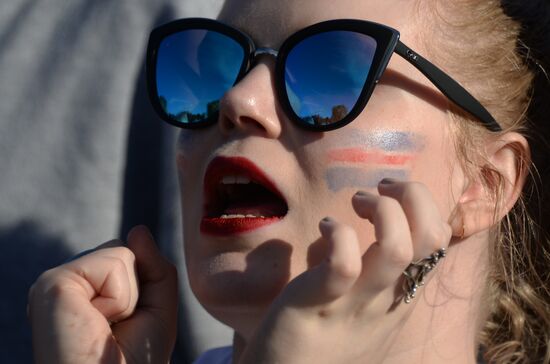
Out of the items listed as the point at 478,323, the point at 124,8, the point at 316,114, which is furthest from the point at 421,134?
the point at 124,8

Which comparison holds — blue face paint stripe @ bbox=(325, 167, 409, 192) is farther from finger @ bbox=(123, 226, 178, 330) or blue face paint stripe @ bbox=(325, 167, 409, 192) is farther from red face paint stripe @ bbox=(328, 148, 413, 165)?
finger @ bbox=(123, 226, 178, 330)

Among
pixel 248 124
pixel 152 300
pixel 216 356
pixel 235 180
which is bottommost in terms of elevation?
pixel 216 356

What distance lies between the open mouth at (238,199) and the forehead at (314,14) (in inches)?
11.7

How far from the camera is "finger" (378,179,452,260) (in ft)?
4.90

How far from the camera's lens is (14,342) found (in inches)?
100

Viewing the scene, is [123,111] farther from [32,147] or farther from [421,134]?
[421,134]

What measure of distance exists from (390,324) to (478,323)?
0.55 meters

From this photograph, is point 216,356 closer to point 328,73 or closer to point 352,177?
point 352,177

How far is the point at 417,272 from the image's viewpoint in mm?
1575

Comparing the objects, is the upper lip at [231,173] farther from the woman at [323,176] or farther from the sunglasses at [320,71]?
the sunglasses at [320,71]

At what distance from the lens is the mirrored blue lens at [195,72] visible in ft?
6.07

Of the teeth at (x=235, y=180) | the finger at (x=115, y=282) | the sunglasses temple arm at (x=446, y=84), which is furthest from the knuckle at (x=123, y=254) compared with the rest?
the sunglasses temple arm at (x=446, y=84)

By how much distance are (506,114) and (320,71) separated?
1.65 feet

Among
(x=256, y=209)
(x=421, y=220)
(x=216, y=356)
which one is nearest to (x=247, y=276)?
(x=256, y=209)
